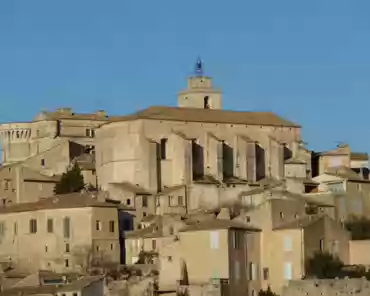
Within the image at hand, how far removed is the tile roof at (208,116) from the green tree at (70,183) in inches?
135

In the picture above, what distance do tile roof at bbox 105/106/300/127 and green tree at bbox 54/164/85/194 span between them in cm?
343

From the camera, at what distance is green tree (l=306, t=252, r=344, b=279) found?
51.8 meters

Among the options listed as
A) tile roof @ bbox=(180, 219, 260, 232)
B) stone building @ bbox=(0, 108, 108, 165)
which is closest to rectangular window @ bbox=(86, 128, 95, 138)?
stone building @ bbox=(0, 108, 108, 165)

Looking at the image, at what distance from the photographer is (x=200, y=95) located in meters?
80.1

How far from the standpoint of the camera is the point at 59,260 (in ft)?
198

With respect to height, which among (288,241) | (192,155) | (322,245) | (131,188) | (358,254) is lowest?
(358,254)

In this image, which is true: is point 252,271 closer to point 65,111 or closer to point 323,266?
point 323,266

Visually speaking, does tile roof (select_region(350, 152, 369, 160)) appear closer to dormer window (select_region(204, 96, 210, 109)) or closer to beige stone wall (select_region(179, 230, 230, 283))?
dormer window (select_region(204, 96, 210, 109))

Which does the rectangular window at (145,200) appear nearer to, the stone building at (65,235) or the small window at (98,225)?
the stone building at (65,235)

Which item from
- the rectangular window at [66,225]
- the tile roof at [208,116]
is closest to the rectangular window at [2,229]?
the rectangular window at [66,225]

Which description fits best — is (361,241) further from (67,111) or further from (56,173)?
(67,111)

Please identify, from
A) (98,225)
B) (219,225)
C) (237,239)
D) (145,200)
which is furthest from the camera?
(145,200)

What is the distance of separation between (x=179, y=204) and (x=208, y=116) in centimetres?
840

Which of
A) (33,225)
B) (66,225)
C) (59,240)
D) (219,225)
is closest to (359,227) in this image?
(219,225)
